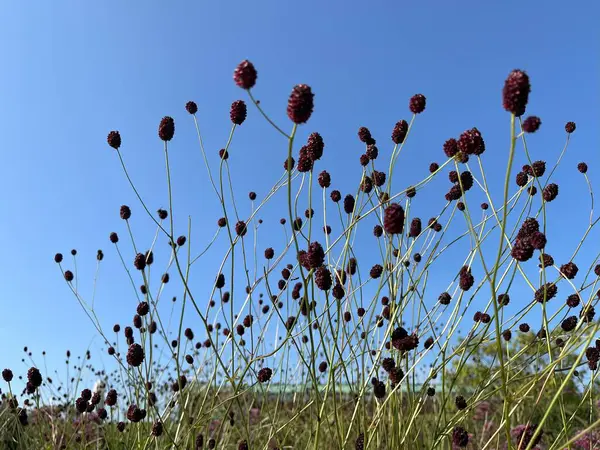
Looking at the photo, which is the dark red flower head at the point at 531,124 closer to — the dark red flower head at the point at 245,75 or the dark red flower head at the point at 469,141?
the dark red flower head at the point at 469,141

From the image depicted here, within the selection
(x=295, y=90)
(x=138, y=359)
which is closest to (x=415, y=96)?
(x=295, y=90)

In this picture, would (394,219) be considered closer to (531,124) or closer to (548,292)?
(531,124)

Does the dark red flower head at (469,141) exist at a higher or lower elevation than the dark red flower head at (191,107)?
lower

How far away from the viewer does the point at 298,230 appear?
234 centimetres

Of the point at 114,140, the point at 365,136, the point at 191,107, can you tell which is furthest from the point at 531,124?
the point at 114,140

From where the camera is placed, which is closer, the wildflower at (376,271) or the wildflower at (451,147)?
the wildflower at (451,147)

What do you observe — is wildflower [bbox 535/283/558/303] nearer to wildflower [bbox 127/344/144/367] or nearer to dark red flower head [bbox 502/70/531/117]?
dark red flower head [bbox 502/70/531/117]

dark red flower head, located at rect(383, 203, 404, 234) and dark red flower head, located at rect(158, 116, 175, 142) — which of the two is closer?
dark red flower head, located at rect(383, 203, 404, 234)

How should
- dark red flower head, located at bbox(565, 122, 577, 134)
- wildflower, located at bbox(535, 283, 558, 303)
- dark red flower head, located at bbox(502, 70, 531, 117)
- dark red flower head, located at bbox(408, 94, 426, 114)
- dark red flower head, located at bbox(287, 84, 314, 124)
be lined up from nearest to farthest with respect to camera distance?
dark red flower head, located at bbox(502, 70, 531, 117)
dark red flower head, located at bbox(287, 84, 314, 124)
wildflower, located at bbox(535, 283, 558, 303)
dark red flower head, located at bbox(408, 94, 426, 114)
dark red flower head, located at bbox(565, 122, 577, 134)

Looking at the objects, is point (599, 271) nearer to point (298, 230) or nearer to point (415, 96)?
point (415, 96)

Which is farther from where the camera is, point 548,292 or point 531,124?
point 548,292

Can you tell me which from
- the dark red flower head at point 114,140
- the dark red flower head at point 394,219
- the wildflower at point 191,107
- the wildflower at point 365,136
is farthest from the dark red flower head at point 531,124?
the dark red flower head at point 114,140

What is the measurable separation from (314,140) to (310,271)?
0.46m

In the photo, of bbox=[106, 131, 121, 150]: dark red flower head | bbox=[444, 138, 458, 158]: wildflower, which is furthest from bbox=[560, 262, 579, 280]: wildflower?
bbox=[106, 131, 121, 150]: dark red flower head
